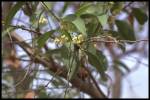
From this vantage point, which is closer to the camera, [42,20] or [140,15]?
[42,20]

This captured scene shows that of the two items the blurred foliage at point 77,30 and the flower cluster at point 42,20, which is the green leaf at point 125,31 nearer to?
the blurred foliage at point 77,30

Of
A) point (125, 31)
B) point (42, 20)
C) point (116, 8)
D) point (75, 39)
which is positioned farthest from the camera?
point (125, 31)

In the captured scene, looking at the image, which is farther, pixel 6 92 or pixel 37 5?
pixel 6 92

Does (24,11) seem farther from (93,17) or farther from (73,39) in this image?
(73,39)

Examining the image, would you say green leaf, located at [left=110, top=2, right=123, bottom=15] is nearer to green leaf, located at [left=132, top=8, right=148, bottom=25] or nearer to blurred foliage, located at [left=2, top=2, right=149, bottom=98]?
blurred foliage, located at [left=2, top=2, right=149, bottom=98]

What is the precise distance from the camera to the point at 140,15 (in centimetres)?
166

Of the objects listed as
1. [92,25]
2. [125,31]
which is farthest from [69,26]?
[125,31]

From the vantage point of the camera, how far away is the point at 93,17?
1385 millimetres

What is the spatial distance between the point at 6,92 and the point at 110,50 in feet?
4.12

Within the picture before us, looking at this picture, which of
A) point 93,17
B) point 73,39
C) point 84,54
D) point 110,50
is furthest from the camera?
point 110,50

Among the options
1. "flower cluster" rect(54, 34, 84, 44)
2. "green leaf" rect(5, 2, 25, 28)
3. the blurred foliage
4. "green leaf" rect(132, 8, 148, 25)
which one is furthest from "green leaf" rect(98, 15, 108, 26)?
"green leaf" rect(132, 8, 148, 25)

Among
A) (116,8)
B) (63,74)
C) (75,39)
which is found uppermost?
(116,8)

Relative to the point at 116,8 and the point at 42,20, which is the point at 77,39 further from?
the point at 116,8

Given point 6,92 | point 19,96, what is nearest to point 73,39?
point 6,92
